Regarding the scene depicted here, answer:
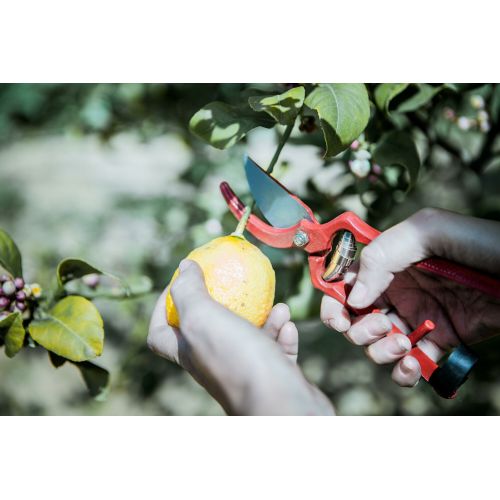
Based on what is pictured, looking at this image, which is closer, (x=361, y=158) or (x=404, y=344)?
(x=404, y=344)

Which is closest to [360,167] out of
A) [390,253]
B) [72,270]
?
[390,253]

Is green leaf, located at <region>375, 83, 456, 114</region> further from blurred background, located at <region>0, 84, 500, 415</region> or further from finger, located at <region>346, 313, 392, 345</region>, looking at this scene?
finger, located at <region>346, 313, 392, 345</region>

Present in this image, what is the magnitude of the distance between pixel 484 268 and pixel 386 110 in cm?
40

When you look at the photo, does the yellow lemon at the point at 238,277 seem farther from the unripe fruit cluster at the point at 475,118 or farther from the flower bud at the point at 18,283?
the unripe fruit cluster at the point at 475,118

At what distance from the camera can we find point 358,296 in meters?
1.13

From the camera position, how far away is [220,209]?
1.54 metres

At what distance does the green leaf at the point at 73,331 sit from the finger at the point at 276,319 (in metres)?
0.35

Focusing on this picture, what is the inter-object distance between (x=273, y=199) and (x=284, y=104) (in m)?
0.20

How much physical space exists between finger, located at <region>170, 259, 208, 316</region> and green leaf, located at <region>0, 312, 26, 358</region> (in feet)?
1.26

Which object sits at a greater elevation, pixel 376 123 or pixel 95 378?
pixel 376 123

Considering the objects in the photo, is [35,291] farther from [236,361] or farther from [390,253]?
[390,253]

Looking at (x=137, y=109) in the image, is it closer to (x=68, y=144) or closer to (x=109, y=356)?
(x=68, y=144)

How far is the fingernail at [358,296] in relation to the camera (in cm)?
113

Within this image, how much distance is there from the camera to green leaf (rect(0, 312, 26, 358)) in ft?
3.80
